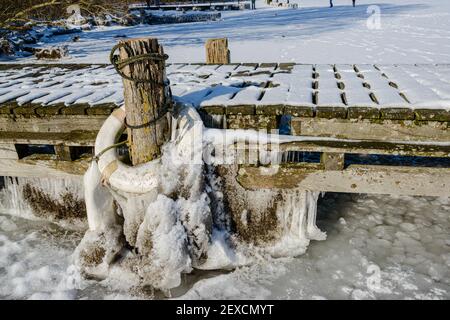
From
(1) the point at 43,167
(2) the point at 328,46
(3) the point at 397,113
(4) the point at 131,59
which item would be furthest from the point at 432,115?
(2) the point at 328,46

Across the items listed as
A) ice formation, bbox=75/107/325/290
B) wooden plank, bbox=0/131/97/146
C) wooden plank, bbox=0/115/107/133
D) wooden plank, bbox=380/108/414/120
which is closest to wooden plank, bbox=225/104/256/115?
ice formation, bbox=75/107/325/290

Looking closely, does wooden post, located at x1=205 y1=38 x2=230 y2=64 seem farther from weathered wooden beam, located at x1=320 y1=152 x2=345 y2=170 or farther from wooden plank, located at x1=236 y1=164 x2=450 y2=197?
weathered wooden beam, located at x1=320 y1=152 x2=345 y2=170

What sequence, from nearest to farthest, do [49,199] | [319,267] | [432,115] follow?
[432,115] → [319,267] → [49,199]

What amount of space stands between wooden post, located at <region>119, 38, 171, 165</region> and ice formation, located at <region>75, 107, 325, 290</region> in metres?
0.12

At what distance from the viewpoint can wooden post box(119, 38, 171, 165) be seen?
2914 millimetres

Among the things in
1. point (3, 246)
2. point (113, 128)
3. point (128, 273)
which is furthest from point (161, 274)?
point (3, 246)

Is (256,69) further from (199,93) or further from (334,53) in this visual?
(334,53)

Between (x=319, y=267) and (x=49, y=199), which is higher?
(x=49, y=199)

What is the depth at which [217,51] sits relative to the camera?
5719 millimetres

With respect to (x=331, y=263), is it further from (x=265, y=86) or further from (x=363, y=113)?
(x=265, y=86)

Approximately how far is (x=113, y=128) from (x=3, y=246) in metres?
2.04

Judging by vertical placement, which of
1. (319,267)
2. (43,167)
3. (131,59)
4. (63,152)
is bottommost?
(319,267)

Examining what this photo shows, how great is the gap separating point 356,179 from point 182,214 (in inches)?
63.0

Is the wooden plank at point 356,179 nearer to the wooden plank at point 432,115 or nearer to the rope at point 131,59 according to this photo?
the wooden plank at point 432,115
